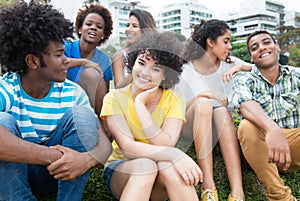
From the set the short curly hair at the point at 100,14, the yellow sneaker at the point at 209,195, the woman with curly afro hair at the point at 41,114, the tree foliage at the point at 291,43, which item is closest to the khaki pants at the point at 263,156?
the yellow sneaker at the point at 209,195

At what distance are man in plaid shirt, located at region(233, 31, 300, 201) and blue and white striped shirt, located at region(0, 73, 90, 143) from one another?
3.49 feet

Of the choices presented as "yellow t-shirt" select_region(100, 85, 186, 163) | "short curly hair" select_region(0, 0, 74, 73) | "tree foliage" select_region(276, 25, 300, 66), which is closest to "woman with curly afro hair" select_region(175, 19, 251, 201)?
"yellow t-shirt" select_region(100, 85, 186, 163)

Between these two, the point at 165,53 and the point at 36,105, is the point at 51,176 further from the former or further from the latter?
the point at 165,53

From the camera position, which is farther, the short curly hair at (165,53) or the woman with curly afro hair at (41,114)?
the short curly hair at (165,53)

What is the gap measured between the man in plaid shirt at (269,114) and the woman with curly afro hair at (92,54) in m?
1.00

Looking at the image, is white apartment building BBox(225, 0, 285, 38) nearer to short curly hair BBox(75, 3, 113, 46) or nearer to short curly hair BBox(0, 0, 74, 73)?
short curly hair BBox(75, 3, 113, 46)

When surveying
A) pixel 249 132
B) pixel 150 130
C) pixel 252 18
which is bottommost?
pixel 249 132

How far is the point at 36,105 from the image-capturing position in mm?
1960

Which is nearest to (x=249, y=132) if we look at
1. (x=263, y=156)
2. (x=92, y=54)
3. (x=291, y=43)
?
(x=263, y=156)

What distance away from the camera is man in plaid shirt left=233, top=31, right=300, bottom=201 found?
2.19 metres

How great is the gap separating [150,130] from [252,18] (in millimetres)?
55864

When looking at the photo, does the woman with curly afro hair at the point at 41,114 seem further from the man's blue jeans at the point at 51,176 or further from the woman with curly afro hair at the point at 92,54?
the woman with curly afro hair at the point at 92,54

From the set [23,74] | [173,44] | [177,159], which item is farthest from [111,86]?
[177,159]

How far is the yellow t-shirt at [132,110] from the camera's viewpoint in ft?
6.65
